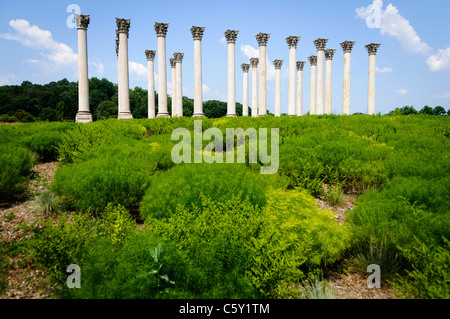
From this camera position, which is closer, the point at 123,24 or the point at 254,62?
the point at 123,24

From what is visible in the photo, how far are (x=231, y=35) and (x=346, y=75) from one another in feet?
63.1

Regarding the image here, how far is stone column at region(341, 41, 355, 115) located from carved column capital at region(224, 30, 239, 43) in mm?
17966

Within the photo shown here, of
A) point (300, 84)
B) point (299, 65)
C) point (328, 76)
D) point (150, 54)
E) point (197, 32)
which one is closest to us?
point (197, 32)

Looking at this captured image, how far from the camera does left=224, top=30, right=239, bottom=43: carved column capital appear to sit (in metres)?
36.8

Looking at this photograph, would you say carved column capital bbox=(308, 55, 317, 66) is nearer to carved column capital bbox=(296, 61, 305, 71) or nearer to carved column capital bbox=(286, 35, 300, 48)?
carved column capital bbox=(296, 61, 305, 71)

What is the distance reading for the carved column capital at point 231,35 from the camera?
36781mm

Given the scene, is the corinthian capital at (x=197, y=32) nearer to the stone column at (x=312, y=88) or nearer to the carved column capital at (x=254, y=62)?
the stone column at (x=312, y=88)

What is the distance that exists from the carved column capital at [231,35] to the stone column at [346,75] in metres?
18.0

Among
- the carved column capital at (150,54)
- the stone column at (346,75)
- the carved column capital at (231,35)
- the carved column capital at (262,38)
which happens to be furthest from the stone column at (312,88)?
the carved column capital at (150,54)

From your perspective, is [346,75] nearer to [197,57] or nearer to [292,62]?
[292,62]

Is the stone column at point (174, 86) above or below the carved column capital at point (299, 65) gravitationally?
below

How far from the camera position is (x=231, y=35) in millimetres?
36812

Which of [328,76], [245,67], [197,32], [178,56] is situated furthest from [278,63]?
[197,32]
